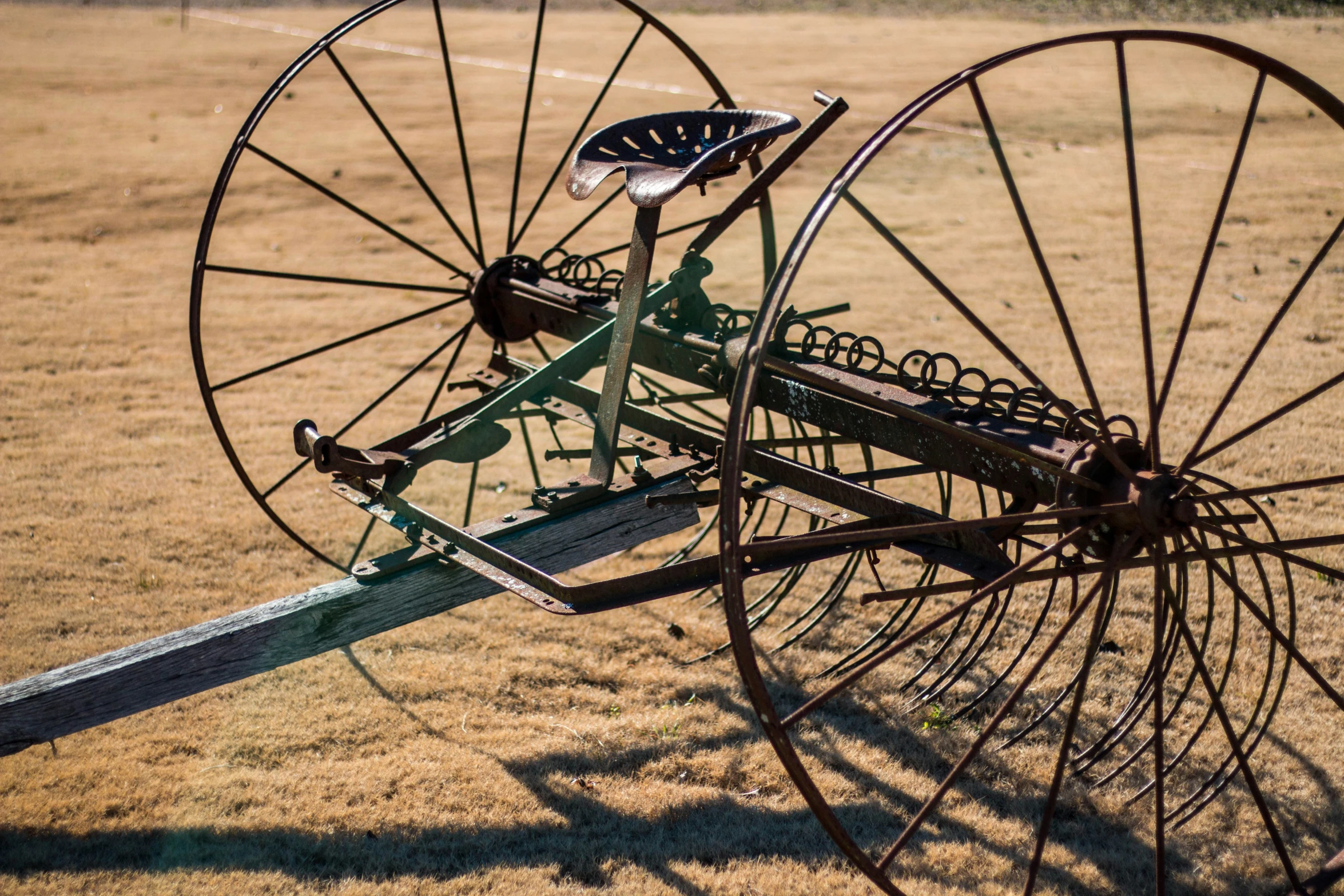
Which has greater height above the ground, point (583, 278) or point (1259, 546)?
point (583, 278)

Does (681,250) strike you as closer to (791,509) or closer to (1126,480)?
(791,509)

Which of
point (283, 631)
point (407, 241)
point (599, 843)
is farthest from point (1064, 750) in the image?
point (407, 241)

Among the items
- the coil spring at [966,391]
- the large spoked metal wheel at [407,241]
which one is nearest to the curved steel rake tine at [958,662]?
the coil spring at [966,391]

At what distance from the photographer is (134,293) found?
21.6 feet

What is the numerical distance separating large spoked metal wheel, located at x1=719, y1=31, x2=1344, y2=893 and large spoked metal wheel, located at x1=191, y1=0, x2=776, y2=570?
2.99 ft

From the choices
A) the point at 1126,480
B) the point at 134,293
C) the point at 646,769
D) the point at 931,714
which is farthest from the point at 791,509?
the point at 134,293

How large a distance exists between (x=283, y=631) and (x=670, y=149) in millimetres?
1577

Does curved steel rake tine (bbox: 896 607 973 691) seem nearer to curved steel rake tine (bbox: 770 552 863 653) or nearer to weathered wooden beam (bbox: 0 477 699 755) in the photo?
curved steel rake tine (bbox: 770 552 863 653)

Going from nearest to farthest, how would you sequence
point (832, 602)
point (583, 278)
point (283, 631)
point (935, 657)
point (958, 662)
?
point (283, 631) → point (958, 662) → point (935, 657) → point (832, 602) → point (583, 278)

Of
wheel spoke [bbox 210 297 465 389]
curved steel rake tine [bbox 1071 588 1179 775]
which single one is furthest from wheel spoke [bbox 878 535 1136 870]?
wheel spoke [bbox 210 297 465 389]

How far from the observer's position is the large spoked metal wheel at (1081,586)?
2.06 m

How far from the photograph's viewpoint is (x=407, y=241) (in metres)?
3.39

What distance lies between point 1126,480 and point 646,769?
142 centimetres

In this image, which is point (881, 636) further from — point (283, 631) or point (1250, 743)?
point (283, 631)
